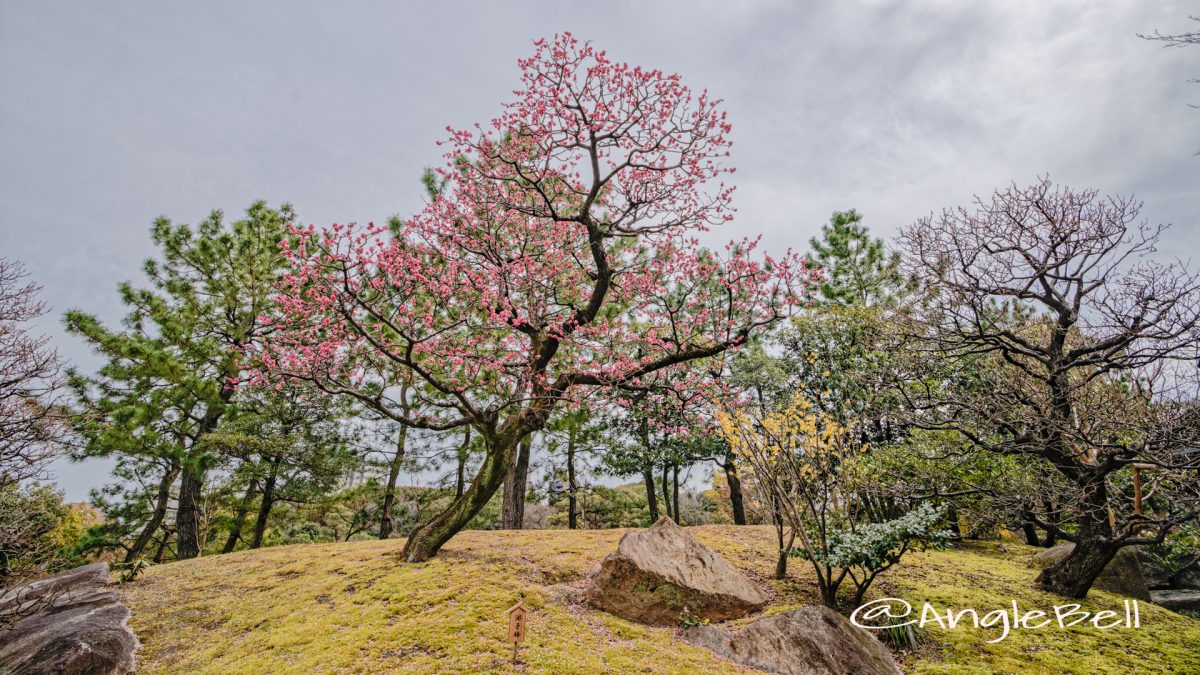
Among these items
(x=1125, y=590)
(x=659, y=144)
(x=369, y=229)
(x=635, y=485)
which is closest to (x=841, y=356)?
(x=1125, y=590)

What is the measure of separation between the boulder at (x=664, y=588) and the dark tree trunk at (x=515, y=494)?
20.5ft

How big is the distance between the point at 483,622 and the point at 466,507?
10.2 feet

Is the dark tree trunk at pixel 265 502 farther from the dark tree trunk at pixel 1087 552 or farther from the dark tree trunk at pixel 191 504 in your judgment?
the dark tree trunk at pixel 1087 552

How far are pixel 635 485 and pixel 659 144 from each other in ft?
65.9

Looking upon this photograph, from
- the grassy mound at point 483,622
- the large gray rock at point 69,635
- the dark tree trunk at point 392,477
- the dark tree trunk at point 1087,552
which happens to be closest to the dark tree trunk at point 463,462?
the dark tree trunk at point 392,477

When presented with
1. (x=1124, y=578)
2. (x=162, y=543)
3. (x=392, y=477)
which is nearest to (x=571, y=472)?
(x=392, y=477)

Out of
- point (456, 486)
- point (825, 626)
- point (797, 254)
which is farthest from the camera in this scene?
point (456, 486)

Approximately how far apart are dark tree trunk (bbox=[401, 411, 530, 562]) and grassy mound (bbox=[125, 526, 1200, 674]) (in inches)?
13.6

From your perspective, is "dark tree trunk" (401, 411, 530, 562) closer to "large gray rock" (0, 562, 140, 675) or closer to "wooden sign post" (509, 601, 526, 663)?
"wooden sign post" (509, 601, 526, 663)

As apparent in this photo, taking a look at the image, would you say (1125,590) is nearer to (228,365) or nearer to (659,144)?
(659,144)

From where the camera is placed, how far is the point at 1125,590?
366 inches

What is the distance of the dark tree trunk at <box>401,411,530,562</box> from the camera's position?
9.44 metres

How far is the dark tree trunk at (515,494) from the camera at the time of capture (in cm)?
1379

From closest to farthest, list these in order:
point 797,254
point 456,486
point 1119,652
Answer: point 1119,652 < point 797,254 < point 456,486
